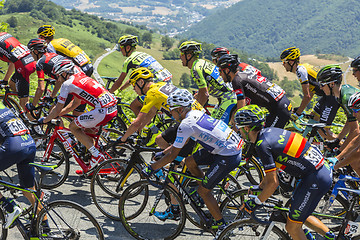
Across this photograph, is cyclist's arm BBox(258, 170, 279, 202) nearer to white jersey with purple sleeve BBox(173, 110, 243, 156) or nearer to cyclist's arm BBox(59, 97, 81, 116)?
white jersey with purple sleeve BBox(173, 110, 243, 156)

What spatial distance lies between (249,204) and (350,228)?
140 centimetres

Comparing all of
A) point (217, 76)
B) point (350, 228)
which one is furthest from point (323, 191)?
point (217, 76)

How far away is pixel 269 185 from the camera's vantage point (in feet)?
14.9

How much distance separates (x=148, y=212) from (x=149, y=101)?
78.3 inches

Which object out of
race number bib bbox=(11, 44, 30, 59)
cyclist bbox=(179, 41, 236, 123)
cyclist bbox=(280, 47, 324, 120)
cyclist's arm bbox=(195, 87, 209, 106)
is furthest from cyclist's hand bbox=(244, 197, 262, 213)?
race number bib bbox=(11, 44, 30, 59)

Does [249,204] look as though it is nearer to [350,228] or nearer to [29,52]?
[350,228]

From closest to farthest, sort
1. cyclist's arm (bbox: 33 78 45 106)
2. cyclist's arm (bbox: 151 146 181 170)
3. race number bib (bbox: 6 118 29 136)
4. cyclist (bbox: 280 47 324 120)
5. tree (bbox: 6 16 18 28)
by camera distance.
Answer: race number bib (bbox: 6 118 29 136)
cyclist's arm (bbox: 151 146 181 170)
cyclist (bbox: 280 47 324 120)
cyclist's arm (bbox: 33 78 45 106)
tree (bbox: 6 16 18 28)

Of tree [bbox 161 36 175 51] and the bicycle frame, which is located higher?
the bicycle frame

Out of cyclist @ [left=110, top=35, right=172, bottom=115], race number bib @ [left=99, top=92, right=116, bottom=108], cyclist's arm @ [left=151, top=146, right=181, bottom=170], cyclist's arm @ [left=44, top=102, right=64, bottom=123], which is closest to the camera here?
cyclist's arm @ [left=151, top=146, right=181, bottom=170]

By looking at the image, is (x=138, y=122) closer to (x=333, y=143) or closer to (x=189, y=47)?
(x=189, y=47)

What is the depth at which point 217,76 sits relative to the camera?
8.09m

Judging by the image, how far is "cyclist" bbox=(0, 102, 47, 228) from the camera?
4.80 metres

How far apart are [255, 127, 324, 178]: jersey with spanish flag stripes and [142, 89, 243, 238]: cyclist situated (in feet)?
2.38

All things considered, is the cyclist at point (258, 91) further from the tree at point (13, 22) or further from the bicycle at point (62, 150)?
the tree at point (13, 22)
